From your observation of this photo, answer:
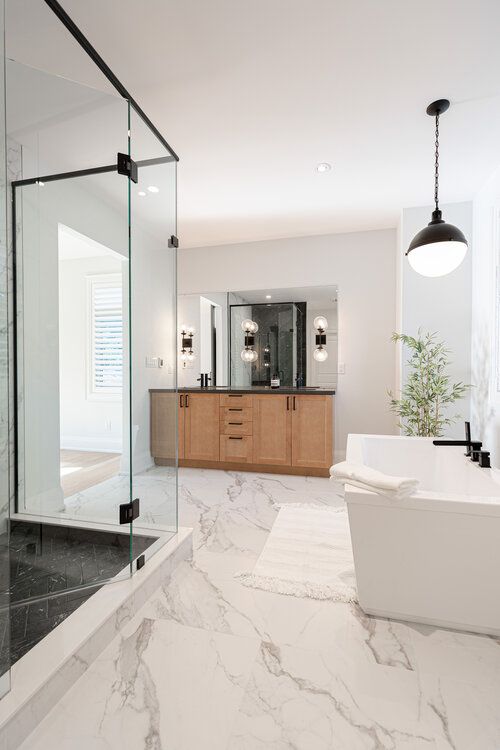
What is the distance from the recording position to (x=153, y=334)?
→ 2.18 m

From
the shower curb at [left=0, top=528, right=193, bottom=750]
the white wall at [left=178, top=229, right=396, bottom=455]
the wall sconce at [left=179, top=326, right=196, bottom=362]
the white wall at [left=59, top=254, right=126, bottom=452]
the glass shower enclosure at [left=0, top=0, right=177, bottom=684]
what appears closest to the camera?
the shower curb at [left=0, top=528, right=193, bottom=750]

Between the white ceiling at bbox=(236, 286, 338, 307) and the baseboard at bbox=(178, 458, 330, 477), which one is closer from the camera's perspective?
the baseboard at bbox=(178, 458, 330, 477)

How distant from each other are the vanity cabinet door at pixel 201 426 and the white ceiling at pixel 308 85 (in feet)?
6.71

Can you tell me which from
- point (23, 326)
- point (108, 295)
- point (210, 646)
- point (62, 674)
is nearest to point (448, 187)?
point (108, 295)

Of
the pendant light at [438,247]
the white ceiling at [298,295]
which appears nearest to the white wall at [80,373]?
the pendant light at [438,247]

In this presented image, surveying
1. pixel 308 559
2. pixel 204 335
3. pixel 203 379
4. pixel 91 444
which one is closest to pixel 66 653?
pixel 91 444

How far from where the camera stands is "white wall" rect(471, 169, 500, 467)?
2979 millimetres

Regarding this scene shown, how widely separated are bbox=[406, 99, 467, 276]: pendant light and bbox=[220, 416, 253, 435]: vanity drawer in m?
2.38

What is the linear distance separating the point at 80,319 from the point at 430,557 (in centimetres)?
208

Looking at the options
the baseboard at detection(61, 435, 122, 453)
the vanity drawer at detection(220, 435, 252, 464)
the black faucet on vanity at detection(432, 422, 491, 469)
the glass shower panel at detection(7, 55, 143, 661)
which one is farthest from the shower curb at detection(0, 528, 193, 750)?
the vanity drawer at detection(220, 435, 252, 464)

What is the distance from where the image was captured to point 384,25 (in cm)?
170

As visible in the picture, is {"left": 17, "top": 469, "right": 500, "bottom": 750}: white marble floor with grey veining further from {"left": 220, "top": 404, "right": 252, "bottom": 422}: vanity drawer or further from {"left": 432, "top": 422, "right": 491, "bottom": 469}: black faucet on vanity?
{"left": 220, "top": 404, "right": 252, "bottom": 422}: vanity drawer

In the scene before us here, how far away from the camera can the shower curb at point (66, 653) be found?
3.62 feet

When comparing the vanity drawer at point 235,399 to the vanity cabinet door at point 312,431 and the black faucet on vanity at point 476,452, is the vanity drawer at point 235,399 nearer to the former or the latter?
the vanity cabinet door at point 312,431
